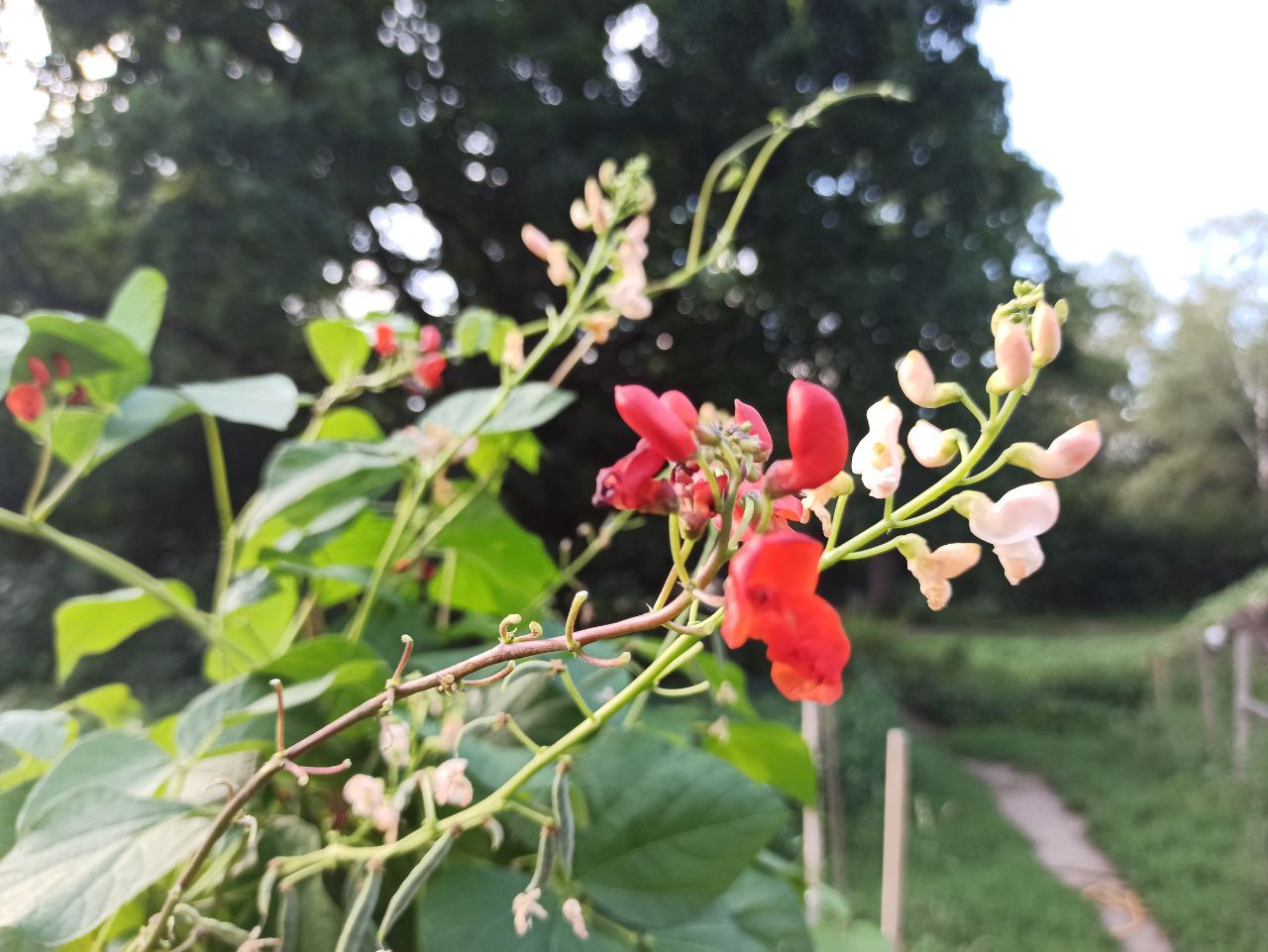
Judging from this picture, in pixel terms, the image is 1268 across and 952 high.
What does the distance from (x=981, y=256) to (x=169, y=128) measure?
4.08m

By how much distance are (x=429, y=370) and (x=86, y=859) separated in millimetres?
329

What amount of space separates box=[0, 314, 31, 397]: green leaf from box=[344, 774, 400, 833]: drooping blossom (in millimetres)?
163

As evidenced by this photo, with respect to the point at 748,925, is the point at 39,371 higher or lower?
higher

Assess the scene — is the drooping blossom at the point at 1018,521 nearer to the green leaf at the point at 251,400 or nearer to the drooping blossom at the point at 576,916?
the drooping blossom at the point at 576,916

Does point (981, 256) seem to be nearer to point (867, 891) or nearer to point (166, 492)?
point (867, 891)

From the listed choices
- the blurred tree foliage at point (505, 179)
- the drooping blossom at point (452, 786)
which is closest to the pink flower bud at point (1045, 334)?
the drooping blossom at point (452, 786)

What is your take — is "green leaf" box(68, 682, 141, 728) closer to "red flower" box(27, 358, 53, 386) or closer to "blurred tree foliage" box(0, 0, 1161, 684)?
"red flower" box(27, 358, 53, 386)

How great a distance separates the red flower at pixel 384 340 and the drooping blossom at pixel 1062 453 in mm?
404

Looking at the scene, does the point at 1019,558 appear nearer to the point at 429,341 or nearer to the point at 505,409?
the point at 505,409

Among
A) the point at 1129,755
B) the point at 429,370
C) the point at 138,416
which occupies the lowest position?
the point at 138,416

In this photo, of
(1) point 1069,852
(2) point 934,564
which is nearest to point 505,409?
(2) point 934,564

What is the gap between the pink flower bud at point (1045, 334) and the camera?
20 cm

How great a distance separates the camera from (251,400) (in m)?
0.44

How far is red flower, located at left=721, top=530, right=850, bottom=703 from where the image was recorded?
164 mm
